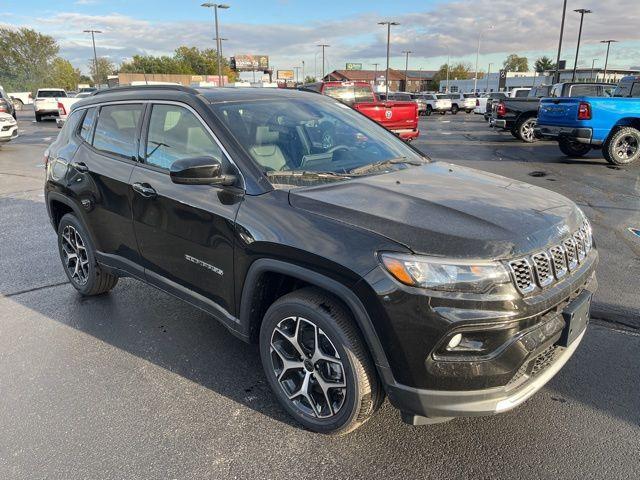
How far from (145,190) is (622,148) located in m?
11.3

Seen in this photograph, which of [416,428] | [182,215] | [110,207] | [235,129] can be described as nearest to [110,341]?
[110,207]

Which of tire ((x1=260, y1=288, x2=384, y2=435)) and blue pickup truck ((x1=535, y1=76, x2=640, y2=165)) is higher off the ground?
blue pickup truck ((x1=535, y1=76, x2=640, y2=165))

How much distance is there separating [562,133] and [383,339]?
10956 millimetres

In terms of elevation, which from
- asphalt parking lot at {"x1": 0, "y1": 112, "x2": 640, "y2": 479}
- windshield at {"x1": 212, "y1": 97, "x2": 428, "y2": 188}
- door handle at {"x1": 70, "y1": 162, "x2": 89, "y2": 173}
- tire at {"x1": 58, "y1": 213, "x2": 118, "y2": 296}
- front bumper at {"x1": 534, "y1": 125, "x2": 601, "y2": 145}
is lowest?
asphalt parking lot at {"x1": 0, "y1": 112, "x2": 640, "y2": 479}

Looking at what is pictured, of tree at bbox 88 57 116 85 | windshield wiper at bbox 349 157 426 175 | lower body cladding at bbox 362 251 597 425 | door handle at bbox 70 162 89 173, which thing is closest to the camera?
lower body cladding at bbox 362 251 597 425

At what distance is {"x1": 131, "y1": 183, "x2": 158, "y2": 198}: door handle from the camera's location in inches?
133

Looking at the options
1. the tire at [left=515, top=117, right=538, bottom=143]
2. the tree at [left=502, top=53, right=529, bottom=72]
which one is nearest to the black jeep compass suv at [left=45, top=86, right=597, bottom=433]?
the tire at [left=515, top=117, right=538, bottom=143]

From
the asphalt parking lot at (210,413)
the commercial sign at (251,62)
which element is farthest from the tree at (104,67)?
the asphalt parking lot at (210,413)

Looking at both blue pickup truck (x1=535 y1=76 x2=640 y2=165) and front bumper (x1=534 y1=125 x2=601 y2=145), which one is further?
front bumper (x1=534 y1=125 x2=601 y2=145)

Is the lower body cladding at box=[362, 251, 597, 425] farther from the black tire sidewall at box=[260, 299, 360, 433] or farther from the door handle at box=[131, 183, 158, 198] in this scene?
the door handle at box=[131, 183, 158, 198]

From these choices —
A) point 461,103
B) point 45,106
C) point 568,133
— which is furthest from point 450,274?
Answer: point 461,103

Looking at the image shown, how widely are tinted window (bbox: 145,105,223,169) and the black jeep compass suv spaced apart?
1 cm

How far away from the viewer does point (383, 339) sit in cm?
231

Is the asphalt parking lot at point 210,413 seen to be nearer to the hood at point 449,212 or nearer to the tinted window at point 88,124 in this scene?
the hood at point 449,212
